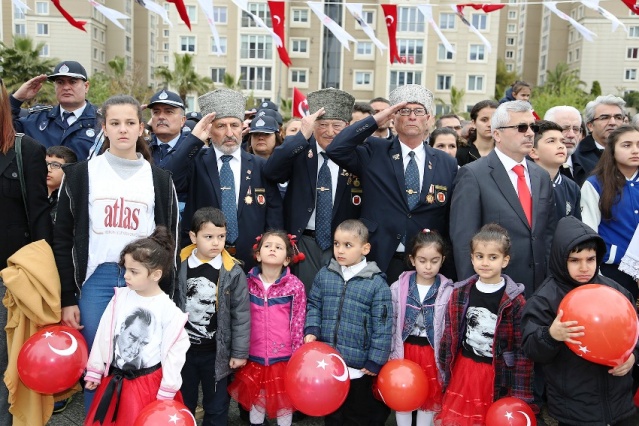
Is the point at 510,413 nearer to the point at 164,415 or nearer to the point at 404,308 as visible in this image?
the point at 404,308

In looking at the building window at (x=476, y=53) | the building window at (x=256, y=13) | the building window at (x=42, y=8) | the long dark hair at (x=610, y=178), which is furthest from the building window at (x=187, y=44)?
the long dark hair at (x=610, y=178)

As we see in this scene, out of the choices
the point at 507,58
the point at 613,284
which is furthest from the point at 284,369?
the point at 507,58

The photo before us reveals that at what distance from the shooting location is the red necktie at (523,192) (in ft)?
13.1

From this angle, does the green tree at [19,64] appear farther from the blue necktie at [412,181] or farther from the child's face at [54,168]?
the blue necktie at [412,181]

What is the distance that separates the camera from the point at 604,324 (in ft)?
10.1

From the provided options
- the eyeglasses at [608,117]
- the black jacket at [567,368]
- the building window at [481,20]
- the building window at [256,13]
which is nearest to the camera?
the black jacket at [567,368]

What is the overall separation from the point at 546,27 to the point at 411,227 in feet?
236

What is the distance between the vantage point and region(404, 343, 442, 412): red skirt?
3.91 m

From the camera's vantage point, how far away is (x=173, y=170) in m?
4.20

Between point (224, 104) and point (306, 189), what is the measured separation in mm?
931

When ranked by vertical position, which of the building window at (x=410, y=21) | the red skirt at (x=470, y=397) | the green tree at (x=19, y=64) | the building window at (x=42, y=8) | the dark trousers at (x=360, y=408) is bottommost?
the dark trousers at (x=360, y=408)

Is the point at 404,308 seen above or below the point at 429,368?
above

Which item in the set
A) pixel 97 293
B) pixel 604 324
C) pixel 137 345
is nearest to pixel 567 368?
pixel 604 324

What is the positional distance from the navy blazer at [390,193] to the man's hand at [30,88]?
106 inches
